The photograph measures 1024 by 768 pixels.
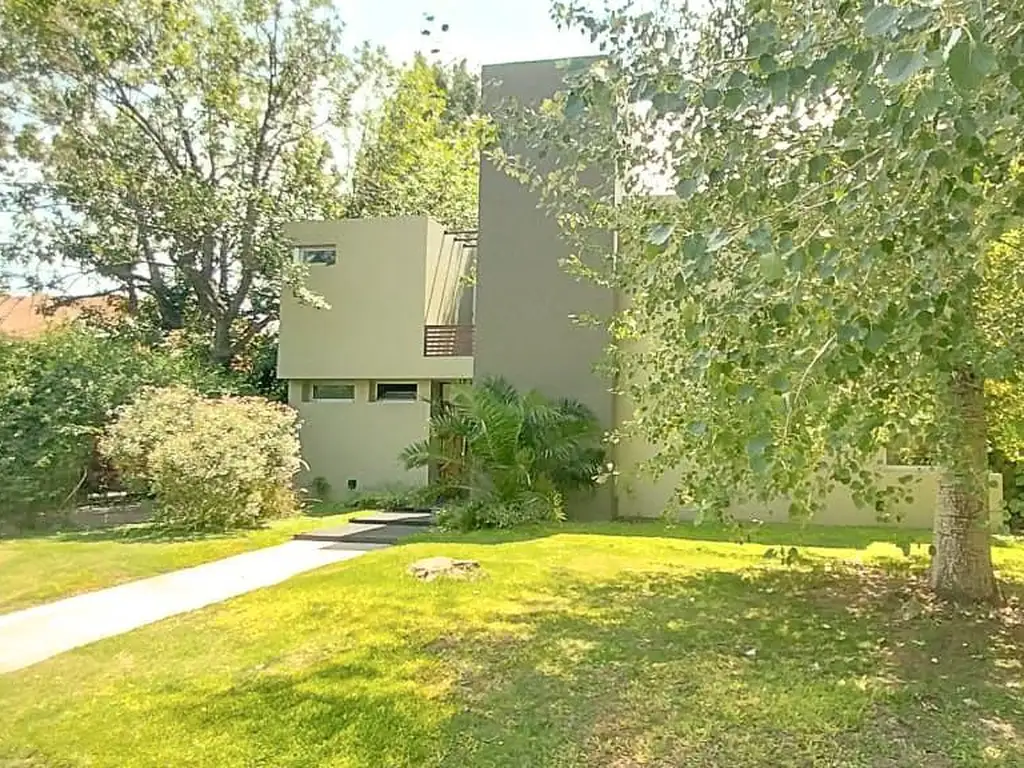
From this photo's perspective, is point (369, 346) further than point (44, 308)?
No

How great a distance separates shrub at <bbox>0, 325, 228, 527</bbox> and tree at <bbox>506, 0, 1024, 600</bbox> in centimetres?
1315

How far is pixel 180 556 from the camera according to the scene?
37.0 ft

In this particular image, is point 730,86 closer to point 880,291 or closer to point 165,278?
point 880,291

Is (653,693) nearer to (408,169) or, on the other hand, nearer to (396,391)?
(396,391)

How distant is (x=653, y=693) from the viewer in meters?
5.48

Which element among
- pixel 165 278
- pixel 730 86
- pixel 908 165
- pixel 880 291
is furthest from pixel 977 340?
pixel 165 278

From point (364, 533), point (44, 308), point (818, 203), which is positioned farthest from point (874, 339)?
point (44, 308)

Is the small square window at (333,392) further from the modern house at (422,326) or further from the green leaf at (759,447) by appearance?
the green leaf at (759,447)

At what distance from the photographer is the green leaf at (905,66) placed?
1.94m

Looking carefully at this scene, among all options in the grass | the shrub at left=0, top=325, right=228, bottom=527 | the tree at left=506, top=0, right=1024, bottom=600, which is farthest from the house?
the tree at left=506, top=0, right=1024, bottom=600

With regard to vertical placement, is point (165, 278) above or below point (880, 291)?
above

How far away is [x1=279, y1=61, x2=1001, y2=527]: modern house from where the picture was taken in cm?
1650

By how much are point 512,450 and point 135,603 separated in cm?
707

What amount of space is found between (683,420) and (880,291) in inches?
89.6
